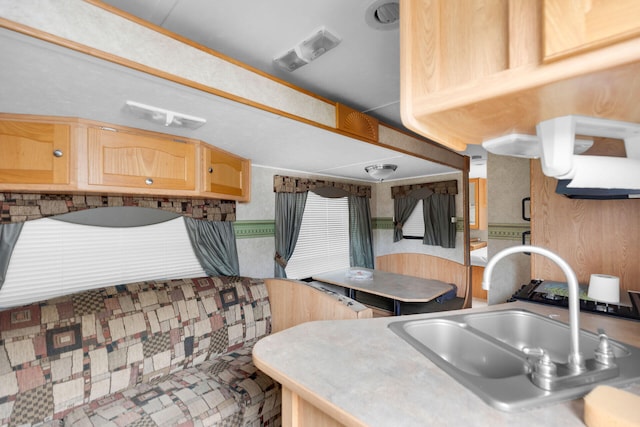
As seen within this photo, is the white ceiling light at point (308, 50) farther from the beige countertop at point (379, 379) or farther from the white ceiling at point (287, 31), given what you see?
the beige countertop at point (379, 379)

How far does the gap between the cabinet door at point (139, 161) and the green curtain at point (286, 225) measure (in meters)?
1.44

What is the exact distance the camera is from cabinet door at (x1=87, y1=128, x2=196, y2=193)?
5.80 feet

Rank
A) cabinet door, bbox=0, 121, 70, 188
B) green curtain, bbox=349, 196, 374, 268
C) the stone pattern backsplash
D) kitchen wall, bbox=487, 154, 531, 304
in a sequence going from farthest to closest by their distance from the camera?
green curtain, bbox=349, 196, 374, 268 → kitchen wall, bbox=487, 154, 531, 304 → the stone pattern backsplash → cabinet door, bbox=0, 121, 70, 188

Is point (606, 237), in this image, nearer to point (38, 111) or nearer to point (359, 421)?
point (359, 421)

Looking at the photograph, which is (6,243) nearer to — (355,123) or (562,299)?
(355,123)

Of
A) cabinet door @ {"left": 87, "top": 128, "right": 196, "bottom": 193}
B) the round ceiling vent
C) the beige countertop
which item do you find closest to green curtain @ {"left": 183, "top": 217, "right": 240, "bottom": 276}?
cabinet door @ {"left": 87, "top": 128, "right": 196, "bottom": 193}

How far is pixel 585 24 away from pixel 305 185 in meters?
3.37

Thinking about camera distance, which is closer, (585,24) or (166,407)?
(585,24)

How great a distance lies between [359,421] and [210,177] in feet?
6.66

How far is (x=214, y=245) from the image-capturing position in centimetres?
280

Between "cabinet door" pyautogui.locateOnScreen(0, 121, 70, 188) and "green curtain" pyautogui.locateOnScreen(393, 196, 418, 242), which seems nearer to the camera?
"cabinet door" pyautogui.locateOnScreen(0, 121, 70, 188)

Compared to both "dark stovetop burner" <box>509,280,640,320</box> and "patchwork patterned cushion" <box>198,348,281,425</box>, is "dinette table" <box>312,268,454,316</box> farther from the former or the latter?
"patchwork patterned cushion" <box>198,348,281,425</box>

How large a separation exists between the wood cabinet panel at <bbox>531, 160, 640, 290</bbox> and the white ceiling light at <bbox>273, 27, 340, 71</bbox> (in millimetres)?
1345

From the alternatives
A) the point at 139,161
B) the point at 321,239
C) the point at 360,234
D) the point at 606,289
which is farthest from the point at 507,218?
the point at 139,161
